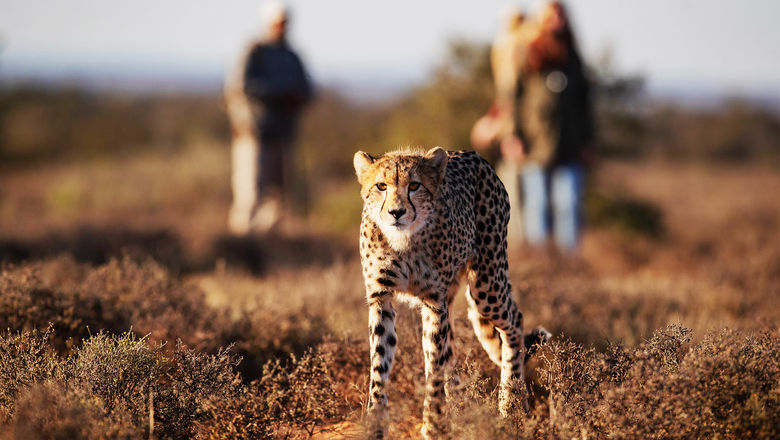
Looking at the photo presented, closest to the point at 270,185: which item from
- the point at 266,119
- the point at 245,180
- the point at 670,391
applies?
the point at 245,180

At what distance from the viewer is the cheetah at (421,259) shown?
407 centimetres

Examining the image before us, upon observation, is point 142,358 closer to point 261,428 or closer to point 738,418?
point 261,428

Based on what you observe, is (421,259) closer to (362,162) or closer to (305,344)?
(362,162)

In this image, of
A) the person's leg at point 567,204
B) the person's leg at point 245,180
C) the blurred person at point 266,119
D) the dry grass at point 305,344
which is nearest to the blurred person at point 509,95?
the person's leg at point 567,204

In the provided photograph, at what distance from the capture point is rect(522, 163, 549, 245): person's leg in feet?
27.9

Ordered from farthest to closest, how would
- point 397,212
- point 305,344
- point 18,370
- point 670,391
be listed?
point 305,344 → point 18,370 → point 397,212 → point 670,391

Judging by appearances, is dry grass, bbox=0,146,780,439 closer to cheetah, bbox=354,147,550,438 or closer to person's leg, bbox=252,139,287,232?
Result: cheetah, bbox=354,147,550,438

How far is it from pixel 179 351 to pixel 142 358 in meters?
0.19

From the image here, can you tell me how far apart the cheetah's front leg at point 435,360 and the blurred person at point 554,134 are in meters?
4.46

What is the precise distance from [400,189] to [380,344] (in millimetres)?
769

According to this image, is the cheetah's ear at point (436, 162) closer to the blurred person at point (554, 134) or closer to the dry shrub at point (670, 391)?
the dry shrub at point (670, 391)

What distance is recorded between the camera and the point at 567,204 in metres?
8.45

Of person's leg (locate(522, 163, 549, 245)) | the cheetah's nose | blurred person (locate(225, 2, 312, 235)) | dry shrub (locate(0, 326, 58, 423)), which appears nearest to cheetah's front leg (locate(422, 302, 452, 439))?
the cheetah's nose

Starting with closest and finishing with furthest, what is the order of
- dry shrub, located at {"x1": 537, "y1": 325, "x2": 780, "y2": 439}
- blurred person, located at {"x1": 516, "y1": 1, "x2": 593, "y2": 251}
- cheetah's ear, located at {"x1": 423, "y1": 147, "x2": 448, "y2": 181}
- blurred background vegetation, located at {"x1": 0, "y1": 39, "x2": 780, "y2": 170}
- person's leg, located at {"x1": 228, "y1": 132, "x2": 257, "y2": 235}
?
dry shrub, located at {"x1": 537, "y1": 325, "x2": 780, "y2": 439} < cheetah's ear, located at {"x1": 423, "y1": 147, "x2": 448, "y2": 181} < blurred person, located at {"x1": 516, "y1": 1, "x2": 593, "y2": 251} < person's leg, located at {"x1": 228, "y1": 132, "x2": 257, "y2": 235} < blurred background vegetation, located at {"x1": 0, "y1": 39, "x2": 780, "y2": 170}
